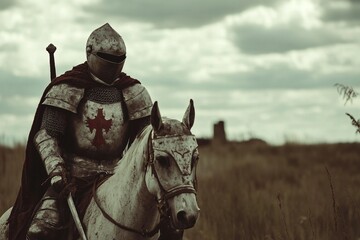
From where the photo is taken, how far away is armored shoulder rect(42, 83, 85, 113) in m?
5.41

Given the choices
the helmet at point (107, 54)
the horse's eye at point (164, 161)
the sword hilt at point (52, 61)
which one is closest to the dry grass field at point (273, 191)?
the helmet at point (107, 54)

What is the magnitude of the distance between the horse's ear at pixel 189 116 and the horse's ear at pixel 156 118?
19 centimetres

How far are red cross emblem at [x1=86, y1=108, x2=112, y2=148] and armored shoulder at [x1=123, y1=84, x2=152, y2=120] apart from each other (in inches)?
8.7

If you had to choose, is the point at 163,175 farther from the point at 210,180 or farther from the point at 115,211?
the point at 210,180

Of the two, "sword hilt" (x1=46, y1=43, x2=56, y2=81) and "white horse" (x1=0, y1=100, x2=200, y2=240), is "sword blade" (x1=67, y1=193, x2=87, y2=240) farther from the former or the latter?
"sword hilt" (x1=46, y1=43, x2=56, y2=81)

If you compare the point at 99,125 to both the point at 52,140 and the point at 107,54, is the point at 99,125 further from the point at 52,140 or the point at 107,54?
the point at 107,54

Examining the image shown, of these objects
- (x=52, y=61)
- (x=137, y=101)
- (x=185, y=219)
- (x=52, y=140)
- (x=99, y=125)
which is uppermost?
(x=52, y=61)

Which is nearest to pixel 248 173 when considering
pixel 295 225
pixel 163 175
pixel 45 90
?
pixel 295 225

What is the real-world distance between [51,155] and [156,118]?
50.2 inches

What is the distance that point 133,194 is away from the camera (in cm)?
465

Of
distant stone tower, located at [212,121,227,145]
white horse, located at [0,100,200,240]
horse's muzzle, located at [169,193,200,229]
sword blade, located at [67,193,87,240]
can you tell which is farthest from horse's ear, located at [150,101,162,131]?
distant stone tower, located at [212,121,227,145]

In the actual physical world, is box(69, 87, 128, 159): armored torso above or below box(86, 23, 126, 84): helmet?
below

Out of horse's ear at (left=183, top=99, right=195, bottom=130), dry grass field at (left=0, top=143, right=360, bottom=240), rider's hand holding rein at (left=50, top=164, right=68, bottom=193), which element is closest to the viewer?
horse's ear at (left=183, top=99, right=195, bottom=130)

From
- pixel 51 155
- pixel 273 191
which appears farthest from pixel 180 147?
pixel 273 191
